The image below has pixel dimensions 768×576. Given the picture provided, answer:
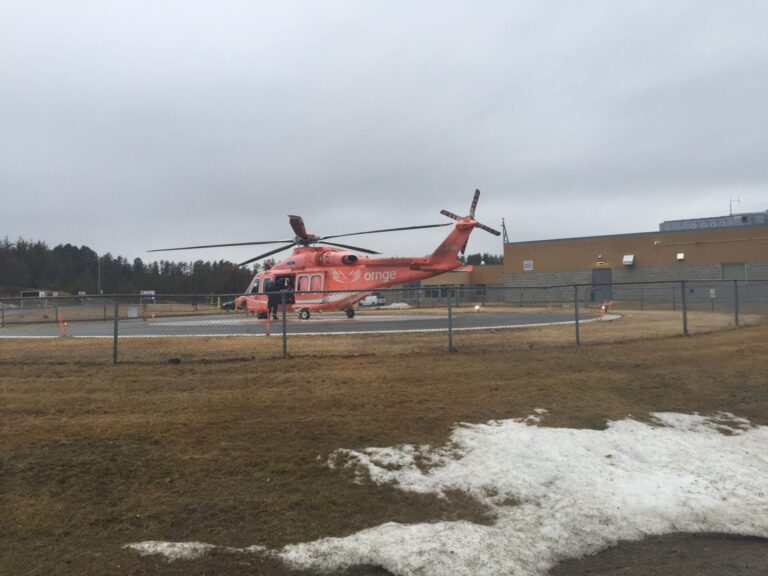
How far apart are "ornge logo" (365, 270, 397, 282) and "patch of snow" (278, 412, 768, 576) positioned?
52.8ft

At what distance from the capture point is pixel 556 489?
15.0 feet

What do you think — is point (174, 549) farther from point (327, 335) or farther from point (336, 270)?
point (336, 270)

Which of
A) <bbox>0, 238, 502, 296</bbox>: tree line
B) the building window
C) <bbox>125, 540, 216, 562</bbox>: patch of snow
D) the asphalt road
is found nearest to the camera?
<bbox>125, 540, 216, 562</bbox>: patch of snow

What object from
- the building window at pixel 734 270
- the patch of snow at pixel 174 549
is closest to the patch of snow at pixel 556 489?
the patch of snow at pixel 174 549

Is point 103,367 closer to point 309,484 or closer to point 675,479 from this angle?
point 309,484

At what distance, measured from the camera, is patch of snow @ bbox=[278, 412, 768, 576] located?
11.7 ft

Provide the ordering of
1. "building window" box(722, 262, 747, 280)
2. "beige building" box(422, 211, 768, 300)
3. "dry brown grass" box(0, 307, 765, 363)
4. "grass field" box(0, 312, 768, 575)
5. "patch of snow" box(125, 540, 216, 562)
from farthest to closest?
1. "building window" box(722, 262, 747, 280)
2. "beige building" box(422, 211, 768, 300)
3. "dry brown grass" box(0, 307, 765, 363)
4. "grass field" box(0, 312, 768, 575)
5. "patch of snow" box(125, 540, 216, 562)

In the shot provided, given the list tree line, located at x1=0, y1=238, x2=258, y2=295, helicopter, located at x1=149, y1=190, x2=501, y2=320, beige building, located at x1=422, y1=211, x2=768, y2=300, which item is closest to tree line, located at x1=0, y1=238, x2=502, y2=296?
tree line, located at x1=0, y1=238, x2=258, y2=295

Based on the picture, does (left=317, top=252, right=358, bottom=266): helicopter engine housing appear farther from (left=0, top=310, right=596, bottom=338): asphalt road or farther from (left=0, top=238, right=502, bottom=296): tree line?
(left=0, top=238, right=502, bottom=296): tree line

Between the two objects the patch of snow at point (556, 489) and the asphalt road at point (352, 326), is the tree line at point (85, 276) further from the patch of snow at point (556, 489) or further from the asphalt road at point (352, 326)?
the patch of snow at point (556, 489)

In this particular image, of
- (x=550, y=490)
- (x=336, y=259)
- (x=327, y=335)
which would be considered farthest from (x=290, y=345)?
(x=336, y=259)

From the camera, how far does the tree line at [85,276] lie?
89188 millimetres

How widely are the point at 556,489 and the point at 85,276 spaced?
108499 millimetres

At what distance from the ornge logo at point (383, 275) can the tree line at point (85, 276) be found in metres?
64.9
